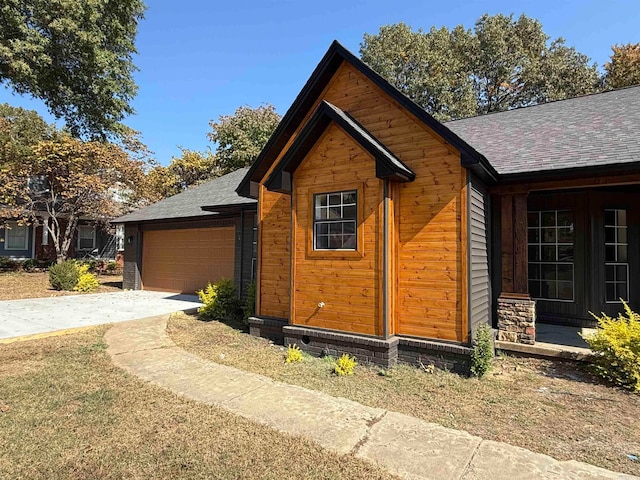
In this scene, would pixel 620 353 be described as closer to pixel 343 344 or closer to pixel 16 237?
pixel 343 344

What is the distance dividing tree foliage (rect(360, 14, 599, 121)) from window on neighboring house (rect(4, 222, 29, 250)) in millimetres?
Answer: 24797

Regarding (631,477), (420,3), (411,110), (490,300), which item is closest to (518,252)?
(490,300)

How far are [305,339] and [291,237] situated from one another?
1962 mm

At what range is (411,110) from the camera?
245 inches

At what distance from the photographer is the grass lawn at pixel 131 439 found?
3.08 m

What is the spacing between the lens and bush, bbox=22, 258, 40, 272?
66.8 ft

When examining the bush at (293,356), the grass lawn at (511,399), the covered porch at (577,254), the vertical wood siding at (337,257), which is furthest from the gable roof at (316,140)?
the grass lawn at (511,399)

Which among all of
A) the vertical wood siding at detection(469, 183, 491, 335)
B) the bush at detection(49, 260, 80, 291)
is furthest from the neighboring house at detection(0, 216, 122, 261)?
the vertical wood siding at detection(469, 183, 491, 335)

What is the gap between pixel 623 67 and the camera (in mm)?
21609

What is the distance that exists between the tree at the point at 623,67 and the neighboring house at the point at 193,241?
22999mm

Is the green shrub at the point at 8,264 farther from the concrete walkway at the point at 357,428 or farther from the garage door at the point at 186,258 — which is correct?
the concrete walkway at the point at 357,428

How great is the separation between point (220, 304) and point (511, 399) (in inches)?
281

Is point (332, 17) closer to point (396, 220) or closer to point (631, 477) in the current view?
point (396, 220)

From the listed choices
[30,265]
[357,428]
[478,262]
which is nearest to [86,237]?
[30,265]
